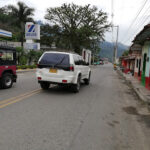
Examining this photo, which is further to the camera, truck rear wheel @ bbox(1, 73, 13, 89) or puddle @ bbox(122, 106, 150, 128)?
truck rear wheel @ bbox(1, 73, 13, 89)

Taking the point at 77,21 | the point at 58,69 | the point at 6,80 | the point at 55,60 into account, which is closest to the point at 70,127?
the point at 58,69

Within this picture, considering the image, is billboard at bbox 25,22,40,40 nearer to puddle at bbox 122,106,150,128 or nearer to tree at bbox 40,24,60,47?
tree at bbox 40,24,60,47

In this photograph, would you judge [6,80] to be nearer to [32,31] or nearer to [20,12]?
[32,31]

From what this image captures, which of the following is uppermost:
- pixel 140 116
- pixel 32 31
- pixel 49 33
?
pixel 49 33

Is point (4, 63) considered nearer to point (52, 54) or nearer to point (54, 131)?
point (52, 54)

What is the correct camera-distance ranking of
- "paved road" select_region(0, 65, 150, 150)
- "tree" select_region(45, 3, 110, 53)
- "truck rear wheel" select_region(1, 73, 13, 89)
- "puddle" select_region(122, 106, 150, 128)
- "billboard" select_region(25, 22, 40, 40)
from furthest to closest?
"tree" select_region(45, 3, 110, 53)
"billboard" select_region(25, 22, 40, 40)
"truck rear wheel" select_region(1, 73, 13, 89)
"puddle" select_region(122, 106, 150, 128)
"paved road" select_region(0, 65, 150, 150)

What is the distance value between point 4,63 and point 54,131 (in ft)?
19.1

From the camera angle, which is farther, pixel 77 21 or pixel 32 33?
pixel 77 21

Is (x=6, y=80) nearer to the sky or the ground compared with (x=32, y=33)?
nearer to the ground

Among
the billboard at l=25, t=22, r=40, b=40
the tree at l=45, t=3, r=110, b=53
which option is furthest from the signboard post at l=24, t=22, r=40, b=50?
the tree at l=45, t=3, r=110, b=53

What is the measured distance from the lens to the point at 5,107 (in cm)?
527

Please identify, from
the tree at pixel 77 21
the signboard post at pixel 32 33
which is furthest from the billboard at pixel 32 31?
the tree at pixel 77 21

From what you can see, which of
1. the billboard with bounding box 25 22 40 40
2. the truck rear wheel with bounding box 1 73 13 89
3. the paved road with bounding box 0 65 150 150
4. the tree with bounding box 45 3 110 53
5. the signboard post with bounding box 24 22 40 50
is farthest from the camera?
the tree with bounding box 45 3 110 53

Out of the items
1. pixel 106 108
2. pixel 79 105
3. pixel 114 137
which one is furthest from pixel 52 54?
Result: pixel 114 137
